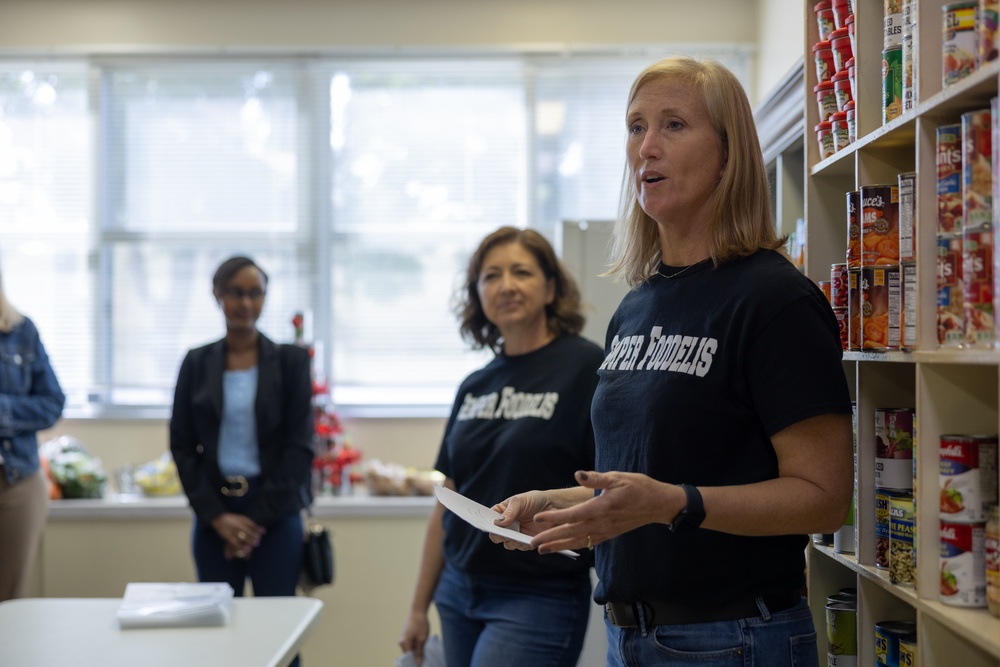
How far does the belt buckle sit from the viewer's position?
9.98 feet

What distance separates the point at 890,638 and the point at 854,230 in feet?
1.95

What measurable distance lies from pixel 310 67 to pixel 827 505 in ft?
12.5

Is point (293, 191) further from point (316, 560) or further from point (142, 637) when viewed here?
point (142, 637)

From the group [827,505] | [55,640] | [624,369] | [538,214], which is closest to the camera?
[827,505]

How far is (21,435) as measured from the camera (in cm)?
339

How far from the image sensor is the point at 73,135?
4.49 metres

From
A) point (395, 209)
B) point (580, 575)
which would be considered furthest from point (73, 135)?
point (580, 575)

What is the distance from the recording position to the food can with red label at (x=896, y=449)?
1.40m

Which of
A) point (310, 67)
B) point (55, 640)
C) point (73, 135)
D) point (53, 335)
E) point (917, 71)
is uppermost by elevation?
point (310, 67)

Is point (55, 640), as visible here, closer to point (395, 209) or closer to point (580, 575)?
point (580, 575)

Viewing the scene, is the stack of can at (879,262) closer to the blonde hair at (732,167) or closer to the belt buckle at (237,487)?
the blonde hair at (732,167)

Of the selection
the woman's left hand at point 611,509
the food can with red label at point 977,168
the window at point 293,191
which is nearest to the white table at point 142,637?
the woman's left hand at point 611,509

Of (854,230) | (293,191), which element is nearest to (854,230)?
(854,230)

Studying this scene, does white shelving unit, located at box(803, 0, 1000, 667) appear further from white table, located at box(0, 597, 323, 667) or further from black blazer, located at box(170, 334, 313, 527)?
black blazer, located at box(170, 334, 313, 527)
